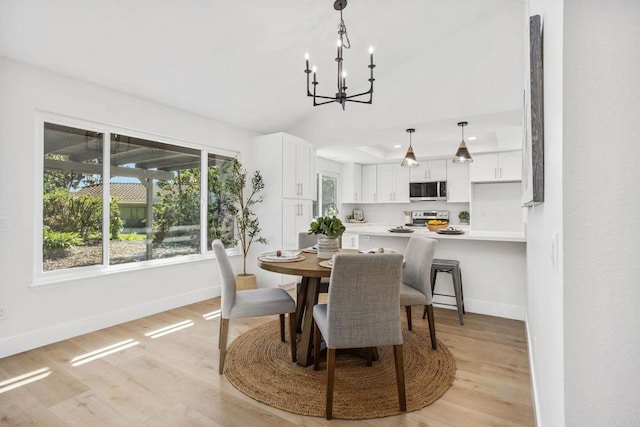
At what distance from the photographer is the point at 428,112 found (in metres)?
3.88

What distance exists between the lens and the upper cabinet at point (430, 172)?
672cm

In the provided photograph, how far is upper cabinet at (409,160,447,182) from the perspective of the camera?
265 inches

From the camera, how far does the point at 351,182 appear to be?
739cm

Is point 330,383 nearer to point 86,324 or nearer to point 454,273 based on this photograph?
point 454,273

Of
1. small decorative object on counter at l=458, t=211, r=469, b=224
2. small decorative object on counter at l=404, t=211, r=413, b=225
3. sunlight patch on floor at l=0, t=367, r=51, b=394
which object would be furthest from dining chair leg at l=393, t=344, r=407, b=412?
small decorative object on counter at l=404, t=211, r=413, b=225

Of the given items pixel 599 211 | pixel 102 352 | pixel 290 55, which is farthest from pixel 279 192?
pixel 599 211

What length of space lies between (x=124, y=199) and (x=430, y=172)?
5618mm

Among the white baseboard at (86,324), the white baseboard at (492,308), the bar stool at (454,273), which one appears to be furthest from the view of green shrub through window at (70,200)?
the white baseboard at (492,308)

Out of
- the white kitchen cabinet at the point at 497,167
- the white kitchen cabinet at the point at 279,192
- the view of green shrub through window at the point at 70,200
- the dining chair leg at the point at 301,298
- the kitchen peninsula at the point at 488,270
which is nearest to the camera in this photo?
the dining chair leg at the point at 301,298

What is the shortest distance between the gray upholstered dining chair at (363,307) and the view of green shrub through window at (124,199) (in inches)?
107

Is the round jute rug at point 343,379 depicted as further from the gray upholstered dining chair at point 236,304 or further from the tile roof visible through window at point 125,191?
the tile roof visible through window at point 125,191

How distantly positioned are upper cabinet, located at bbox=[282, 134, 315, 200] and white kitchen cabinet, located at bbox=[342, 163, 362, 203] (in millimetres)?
2344

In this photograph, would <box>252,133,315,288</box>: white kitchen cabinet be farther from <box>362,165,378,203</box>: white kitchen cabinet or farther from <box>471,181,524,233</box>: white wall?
<box>471,181,524,233</box>: white wall

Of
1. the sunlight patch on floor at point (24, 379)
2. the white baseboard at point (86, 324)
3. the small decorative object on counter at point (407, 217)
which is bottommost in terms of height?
the sunlight patch on floor at point (24, 379)
